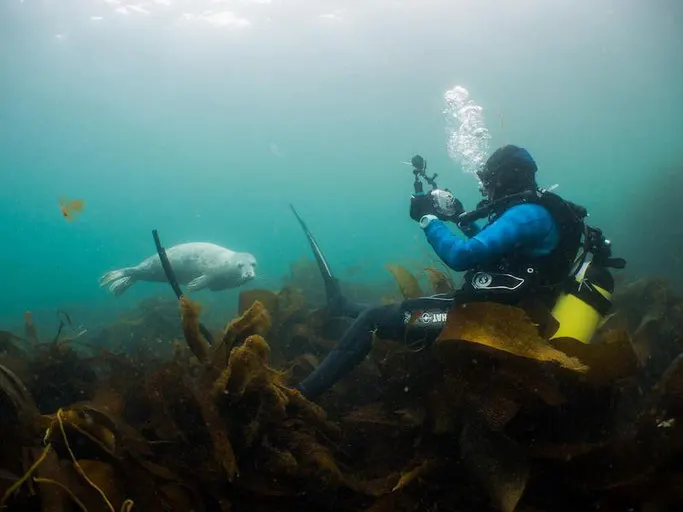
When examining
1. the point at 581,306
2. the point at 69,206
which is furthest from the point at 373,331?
the point at 69,206

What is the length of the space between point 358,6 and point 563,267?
3133cm

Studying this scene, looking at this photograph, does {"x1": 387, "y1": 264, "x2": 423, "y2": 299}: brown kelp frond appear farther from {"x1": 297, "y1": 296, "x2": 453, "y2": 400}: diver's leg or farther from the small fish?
the small fish

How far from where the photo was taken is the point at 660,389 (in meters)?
2.03

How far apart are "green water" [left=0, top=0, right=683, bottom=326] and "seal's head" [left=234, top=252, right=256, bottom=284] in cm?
136

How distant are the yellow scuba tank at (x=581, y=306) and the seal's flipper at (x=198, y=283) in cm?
602

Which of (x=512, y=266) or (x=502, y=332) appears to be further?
(x=512, y=266)

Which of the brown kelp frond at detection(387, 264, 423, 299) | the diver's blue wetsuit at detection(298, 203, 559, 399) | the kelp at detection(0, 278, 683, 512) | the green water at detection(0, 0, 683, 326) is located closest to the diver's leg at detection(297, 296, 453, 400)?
the diver's blue wetsuit at detection(298, 203, 559, 399)

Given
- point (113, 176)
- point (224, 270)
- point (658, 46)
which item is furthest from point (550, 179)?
point (224, 270)

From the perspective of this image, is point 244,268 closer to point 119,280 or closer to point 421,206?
point 119,280

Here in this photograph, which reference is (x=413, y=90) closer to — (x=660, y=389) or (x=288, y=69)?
(x=288, y=69)

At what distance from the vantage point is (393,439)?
7.94ft

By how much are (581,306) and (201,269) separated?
6.62 metres

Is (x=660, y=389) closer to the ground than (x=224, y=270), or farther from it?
farther from it

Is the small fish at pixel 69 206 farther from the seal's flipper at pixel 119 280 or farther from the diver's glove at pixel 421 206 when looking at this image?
the diver's glove at pixel 421 206
